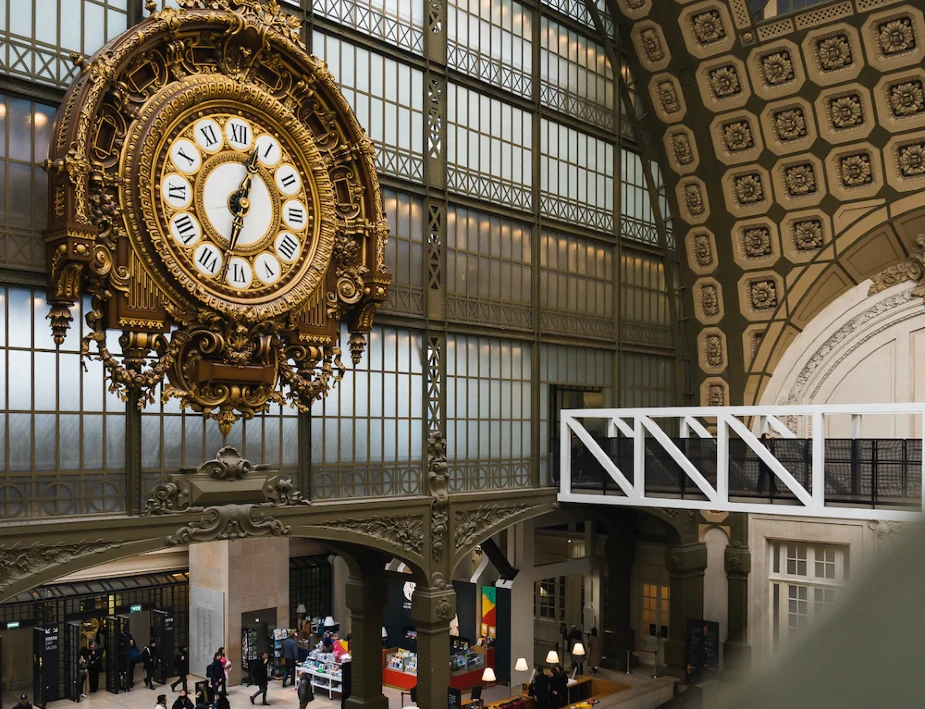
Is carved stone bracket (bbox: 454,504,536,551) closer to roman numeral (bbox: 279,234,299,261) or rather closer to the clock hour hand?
roman numeral (bbox: 279,234,299,261)

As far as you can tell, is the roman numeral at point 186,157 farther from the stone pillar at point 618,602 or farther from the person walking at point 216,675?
the stone pillar at point 618,602

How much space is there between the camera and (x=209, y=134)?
1631 cm

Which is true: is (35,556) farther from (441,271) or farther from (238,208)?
(441,271)

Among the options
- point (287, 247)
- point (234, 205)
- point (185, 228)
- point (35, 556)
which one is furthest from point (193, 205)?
point (35, 556)

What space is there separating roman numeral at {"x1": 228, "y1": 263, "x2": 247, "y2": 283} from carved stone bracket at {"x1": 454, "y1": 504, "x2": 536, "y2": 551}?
7259mm

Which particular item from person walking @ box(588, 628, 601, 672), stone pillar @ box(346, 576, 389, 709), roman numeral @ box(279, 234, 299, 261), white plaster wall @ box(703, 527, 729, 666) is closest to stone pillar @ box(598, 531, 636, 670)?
person walking @ box(588, 628, 601, 672)

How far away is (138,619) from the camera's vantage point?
2916cm

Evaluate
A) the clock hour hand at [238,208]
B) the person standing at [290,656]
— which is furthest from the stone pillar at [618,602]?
the clock hour hand at [238,208]

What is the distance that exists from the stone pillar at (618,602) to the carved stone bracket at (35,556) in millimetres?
19594

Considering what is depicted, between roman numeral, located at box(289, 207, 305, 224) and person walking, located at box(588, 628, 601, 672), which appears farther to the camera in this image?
person walking, located at box(588, 628, 601, 672)

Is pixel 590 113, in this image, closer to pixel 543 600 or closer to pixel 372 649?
pixel 372 649

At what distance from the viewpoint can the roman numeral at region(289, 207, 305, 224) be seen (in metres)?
17.5

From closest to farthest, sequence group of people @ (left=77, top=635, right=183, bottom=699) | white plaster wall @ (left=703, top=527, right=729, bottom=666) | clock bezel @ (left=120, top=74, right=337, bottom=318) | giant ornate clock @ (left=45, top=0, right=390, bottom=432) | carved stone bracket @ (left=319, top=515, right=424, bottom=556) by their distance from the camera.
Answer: giant ornate clock @ (left=45, top=0, right=390, bottom=432) < clock bezel @ (left=120, top=74, right=337, bottom=318) < carved stone bracket @ (left=319, top=515, right=424, bottom=556) < group of people @ (left=77, top=635, right=183, bottom=699) < white plaster wall @ (left=703, top=527, right=729, bottom=666)

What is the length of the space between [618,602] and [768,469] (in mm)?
12122
